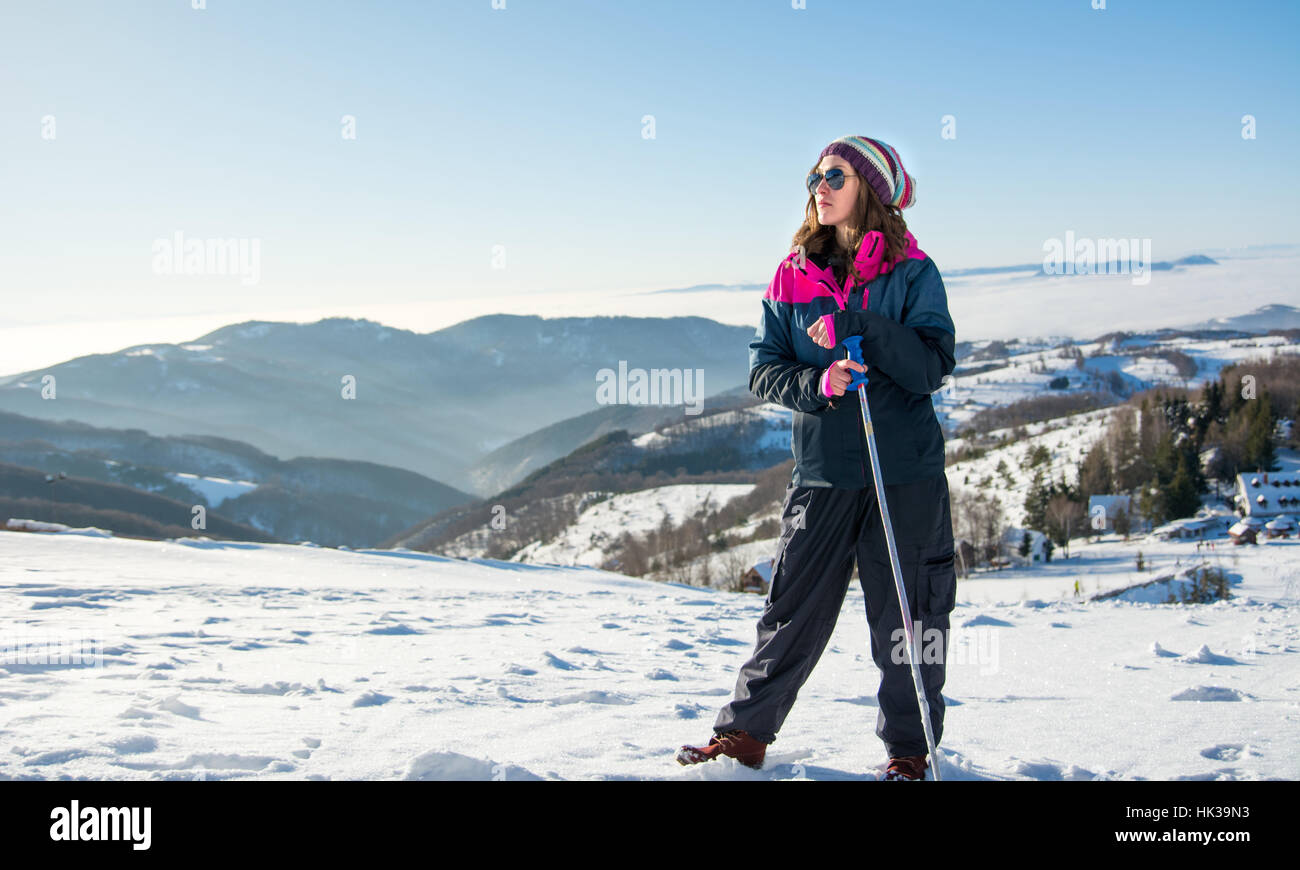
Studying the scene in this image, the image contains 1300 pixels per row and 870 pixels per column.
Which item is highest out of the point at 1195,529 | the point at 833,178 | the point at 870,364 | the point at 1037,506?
the point at 833,178

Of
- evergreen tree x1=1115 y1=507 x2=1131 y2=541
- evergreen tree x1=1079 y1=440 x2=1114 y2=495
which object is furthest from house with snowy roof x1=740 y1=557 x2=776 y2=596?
evergreen tree x1=1079 y1=440 x2=1114 y2=495

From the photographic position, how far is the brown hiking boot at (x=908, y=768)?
3430 mm

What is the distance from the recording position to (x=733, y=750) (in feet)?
11.6

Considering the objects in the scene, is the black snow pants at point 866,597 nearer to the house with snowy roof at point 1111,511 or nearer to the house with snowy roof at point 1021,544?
the house with snowy roof at point 1021,544

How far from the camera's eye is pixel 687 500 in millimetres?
150750

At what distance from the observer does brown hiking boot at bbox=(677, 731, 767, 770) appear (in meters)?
3.54

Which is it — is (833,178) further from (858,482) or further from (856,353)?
(858,482)

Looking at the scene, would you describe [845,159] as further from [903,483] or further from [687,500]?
[687,500]

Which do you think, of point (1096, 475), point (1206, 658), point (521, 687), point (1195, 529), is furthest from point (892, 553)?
point (1096, 475)

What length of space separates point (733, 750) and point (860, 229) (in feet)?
7.67

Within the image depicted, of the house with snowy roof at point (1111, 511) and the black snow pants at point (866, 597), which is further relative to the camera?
the house with snowy roof at point (1111, 511)

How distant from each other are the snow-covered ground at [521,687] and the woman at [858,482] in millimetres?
318

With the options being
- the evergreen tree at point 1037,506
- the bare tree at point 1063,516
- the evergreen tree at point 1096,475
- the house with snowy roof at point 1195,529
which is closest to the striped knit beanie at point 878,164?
the house with snowy roof at point 1195,529

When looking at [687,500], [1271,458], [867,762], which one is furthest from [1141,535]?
[867,762]
